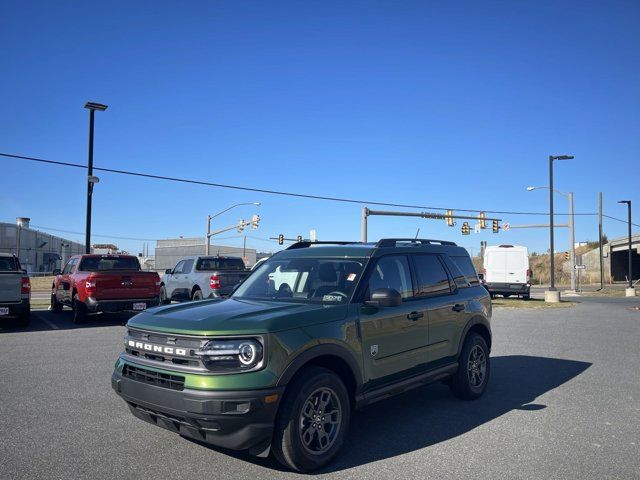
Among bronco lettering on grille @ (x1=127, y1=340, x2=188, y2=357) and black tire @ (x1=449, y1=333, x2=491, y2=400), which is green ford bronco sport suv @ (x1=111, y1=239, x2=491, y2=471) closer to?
bronco lettering on grille @ (x1=127, y1=340, x2=188, y2=357)

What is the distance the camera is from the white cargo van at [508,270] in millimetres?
26422

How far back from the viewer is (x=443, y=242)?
708 centimetres

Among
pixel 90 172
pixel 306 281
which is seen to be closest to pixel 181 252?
pixel 90 172

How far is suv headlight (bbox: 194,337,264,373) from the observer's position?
4.06m

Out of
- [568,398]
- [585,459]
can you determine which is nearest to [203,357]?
[585,459]

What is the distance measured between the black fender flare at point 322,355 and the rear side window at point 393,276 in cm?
75

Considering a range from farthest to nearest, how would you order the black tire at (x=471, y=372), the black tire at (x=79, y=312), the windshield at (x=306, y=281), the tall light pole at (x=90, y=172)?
the tall light pole at (x=90, y=172) < the black tire at (x=79, y=312) < the black tire at (x=471, y=372) < the windshield at (x=306, y=281)

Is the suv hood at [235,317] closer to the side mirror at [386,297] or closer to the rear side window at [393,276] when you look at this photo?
the side mirror at [386,297]

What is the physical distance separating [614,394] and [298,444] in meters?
4.92

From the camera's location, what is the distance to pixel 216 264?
17141 mm

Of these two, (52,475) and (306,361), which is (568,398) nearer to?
(306,361)

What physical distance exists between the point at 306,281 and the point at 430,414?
2.16 m

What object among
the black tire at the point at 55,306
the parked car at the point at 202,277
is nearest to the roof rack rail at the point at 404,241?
the parked car at the point at 202,277

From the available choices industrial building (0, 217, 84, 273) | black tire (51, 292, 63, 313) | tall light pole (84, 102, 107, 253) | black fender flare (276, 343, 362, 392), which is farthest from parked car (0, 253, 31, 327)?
industrial building (0, 217, 84, 273)
